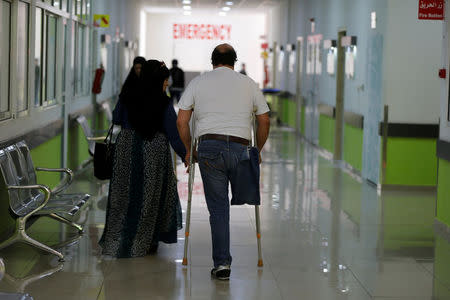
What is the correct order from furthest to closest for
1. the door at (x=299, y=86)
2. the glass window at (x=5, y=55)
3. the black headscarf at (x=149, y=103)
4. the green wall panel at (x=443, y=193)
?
the door at (x=299, y=86) → the green wall panel at (x=443, y=193) → the glass window at (x=5, y=55) → the black headscarf at (x=149, y=103)

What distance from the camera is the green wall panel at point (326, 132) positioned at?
527 inches

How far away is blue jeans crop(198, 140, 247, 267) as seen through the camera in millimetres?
5121

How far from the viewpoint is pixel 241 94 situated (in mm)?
5180

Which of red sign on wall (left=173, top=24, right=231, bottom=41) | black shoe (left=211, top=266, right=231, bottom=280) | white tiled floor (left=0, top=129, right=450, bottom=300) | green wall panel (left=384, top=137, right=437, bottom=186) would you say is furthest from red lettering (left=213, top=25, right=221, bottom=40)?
black shoe (left=211, top=266, right=231, bottom=280)

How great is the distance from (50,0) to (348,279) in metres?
5.32

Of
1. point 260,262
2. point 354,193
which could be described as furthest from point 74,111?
point 260,262

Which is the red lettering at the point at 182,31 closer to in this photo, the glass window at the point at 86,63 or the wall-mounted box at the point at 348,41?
the glass window at the point at 86,63

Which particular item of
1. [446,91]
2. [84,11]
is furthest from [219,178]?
[84,11]

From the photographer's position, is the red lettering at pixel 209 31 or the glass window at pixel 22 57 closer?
the glass window at pixel 22 57

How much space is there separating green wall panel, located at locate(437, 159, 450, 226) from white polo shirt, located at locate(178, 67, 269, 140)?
245cm

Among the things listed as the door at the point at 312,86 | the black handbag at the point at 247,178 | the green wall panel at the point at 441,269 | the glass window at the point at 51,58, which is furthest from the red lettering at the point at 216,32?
the black handbag at the point at 247,178

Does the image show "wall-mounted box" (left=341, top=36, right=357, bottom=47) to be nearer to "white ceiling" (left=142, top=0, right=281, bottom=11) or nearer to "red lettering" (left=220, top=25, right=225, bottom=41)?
"white ceiling" (left=142, top=0, right=281, bottom=11)

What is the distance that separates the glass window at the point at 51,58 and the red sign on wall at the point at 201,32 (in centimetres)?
2325

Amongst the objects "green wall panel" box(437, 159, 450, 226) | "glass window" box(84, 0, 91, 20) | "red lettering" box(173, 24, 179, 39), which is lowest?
"green wall panel" box(437, 159, 450, 226)
